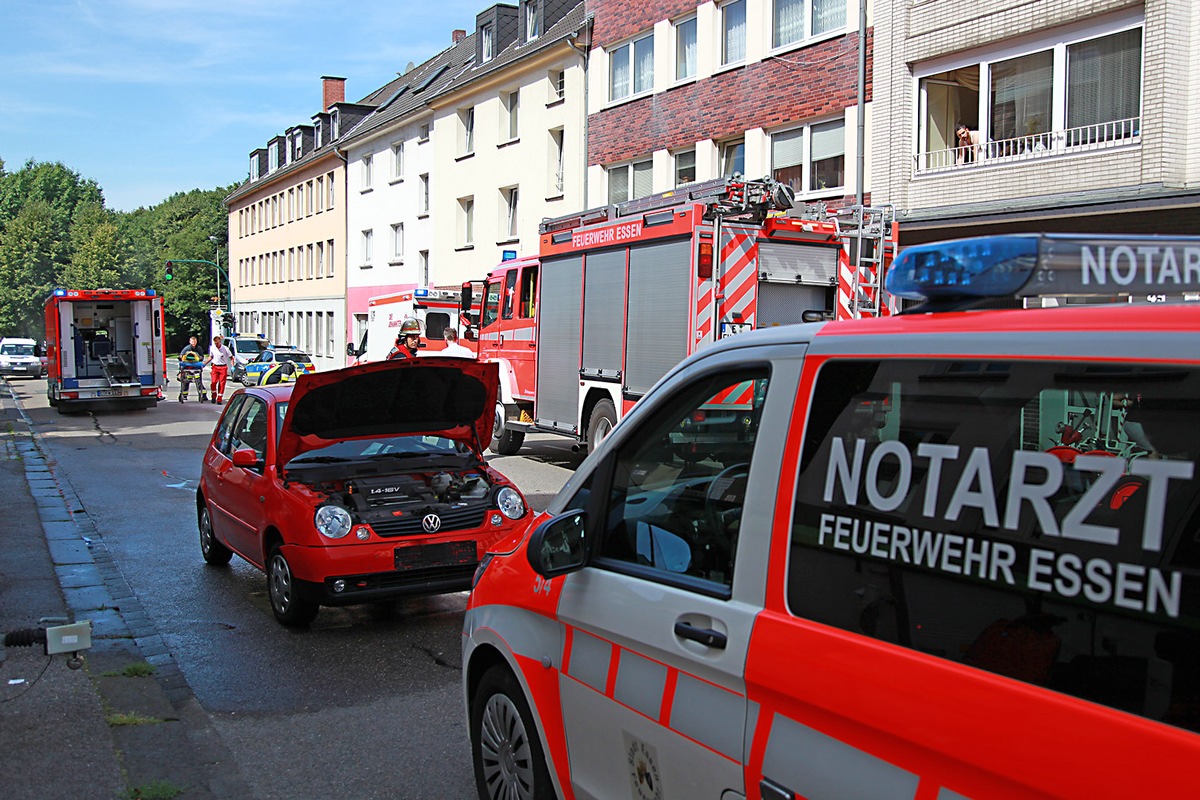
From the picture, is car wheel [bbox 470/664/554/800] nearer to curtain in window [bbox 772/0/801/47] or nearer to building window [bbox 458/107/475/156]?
curtain in window [bbox 772/0/801/47]

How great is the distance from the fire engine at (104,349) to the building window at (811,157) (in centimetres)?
1632

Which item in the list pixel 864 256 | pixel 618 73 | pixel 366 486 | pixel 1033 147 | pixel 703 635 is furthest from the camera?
pixel 618 73

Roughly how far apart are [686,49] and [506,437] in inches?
467

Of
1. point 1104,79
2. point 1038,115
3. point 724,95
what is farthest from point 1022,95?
point 724,95

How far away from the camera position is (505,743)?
3627mm

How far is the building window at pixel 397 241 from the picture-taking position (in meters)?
41.1

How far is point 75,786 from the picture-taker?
426 cm

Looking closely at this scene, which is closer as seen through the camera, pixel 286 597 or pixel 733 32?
pixel 286 597

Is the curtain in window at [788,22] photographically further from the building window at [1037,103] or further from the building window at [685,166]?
the building window at [1037,103]

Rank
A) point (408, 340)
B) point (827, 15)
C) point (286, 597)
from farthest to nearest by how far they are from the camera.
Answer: point (827, 15) < point (408, 340) < point (286, 597)

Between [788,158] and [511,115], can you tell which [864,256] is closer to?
[788,158]

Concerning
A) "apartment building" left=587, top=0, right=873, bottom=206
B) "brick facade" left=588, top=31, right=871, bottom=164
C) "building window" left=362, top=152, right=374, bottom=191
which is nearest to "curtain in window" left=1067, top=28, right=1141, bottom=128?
"apartment building" left=587, top=0, right=873, bottom=206

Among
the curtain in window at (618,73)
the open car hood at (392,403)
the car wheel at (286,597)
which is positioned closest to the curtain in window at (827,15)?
the curtain in window at (618,73)

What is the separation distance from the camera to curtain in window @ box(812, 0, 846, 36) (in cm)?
1983
